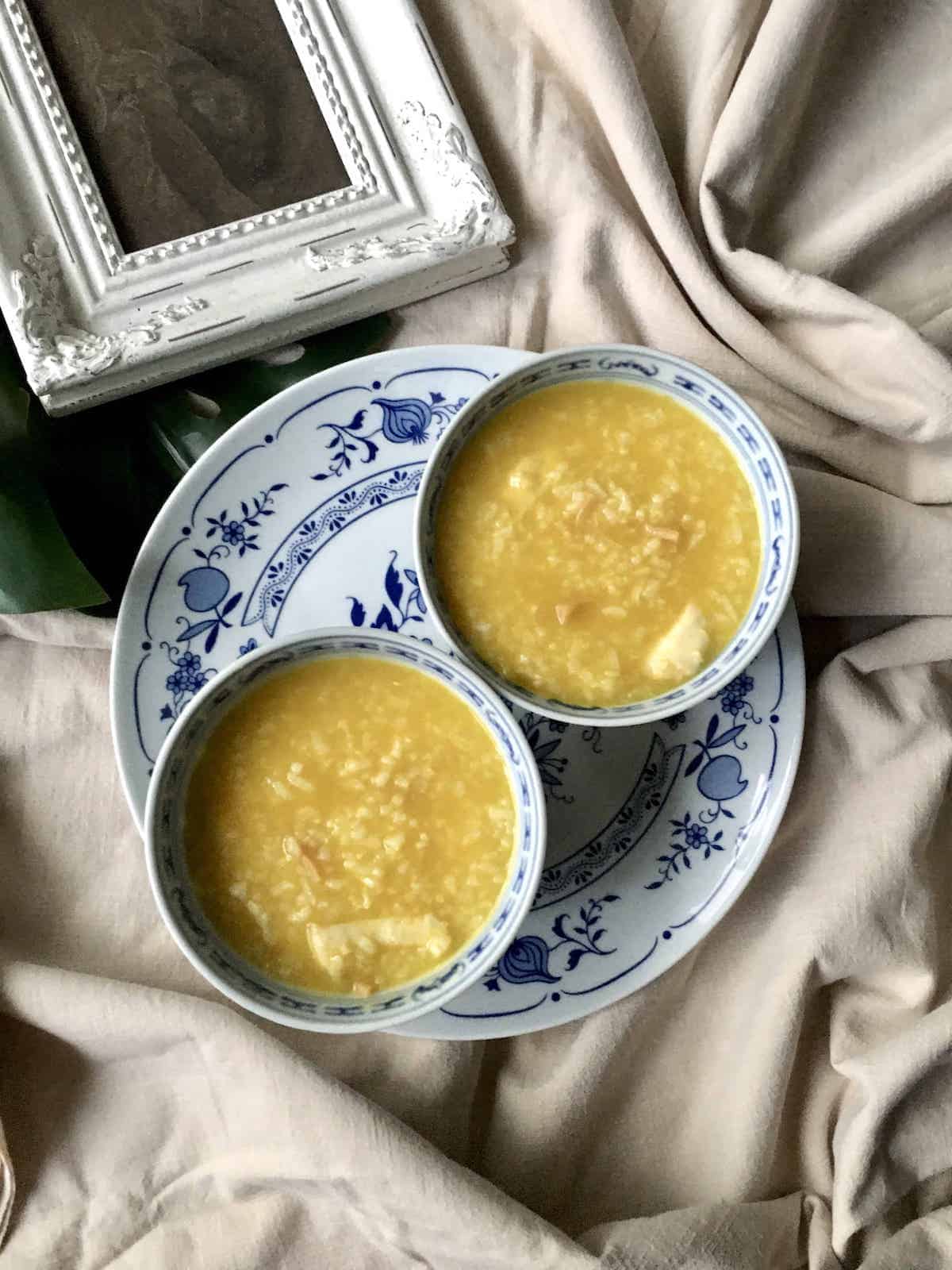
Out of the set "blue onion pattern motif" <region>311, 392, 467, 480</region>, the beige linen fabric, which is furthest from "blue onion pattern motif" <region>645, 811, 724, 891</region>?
"blue onion pattern motif" <region>311, 392, 467, 480</region>

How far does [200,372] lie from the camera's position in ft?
5.21

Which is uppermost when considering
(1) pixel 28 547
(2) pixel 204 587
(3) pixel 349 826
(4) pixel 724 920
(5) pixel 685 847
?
(1) pixel 28 547

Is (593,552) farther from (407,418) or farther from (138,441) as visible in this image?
(138,441)

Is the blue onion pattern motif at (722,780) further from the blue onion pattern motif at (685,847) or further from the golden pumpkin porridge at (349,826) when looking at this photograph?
the golden pumpkin porridge at (349,826)

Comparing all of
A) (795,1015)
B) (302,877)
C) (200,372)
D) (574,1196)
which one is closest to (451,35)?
(200,372)

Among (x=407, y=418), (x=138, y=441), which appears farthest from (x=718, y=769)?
(x=138, y=441)

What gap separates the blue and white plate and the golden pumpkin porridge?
6.7 inches

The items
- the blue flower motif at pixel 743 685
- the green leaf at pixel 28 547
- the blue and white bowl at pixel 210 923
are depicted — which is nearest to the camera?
the blue and white bowl at pixel 210 923

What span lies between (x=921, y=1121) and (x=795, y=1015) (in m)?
0.23

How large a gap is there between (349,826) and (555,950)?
37 cm

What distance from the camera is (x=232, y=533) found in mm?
1519

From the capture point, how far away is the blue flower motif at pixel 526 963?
150cm

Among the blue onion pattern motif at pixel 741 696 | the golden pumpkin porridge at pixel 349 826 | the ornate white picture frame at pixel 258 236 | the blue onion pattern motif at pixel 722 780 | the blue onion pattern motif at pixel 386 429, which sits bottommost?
the blue onion pattern motif at pixel 722 780

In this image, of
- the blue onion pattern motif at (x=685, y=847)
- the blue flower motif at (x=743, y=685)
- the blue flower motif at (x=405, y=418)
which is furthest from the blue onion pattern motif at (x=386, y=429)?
the blue onion pattern motif at (x=685, y=847)
